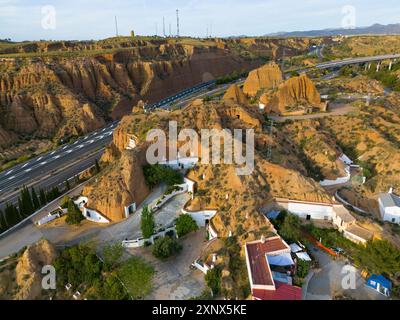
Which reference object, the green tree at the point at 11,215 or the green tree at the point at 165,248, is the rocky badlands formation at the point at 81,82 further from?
the green tree at the point at 165,248

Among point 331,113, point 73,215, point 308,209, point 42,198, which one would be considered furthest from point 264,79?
point 73,215

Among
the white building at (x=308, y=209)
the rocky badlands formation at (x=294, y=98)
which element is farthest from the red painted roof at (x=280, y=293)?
the rocky badlands formation at (x=294, y=98)

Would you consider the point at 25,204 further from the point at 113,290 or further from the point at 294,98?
the point at 294,98

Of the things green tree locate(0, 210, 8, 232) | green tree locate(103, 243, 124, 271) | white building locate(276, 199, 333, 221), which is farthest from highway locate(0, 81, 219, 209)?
white building locate(276, 199, 333, 221)

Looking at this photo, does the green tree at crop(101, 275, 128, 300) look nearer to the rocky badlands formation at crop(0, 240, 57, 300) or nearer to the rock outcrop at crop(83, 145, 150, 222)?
the rocky badlands formation at crop(0, 240, 57, 300)

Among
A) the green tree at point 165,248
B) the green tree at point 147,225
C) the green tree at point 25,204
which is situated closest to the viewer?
the green tree at point 165,248

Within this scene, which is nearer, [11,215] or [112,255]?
[112,255]
